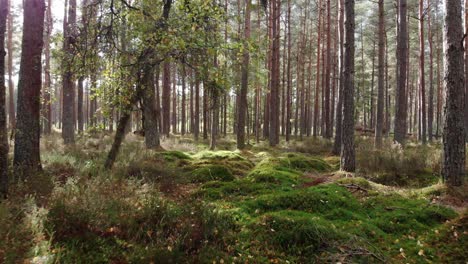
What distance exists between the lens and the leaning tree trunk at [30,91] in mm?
5535

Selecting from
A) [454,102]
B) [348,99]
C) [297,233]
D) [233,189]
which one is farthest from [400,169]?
[297,233]

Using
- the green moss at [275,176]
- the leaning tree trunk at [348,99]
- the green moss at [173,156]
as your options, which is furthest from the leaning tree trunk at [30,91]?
the leaning tree trunk at [348,99]

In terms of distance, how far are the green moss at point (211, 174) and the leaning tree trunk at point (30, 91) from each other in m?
3.39

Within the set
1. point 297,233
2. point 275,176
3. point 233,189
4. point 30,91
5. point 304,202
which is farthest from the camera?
point 275,176

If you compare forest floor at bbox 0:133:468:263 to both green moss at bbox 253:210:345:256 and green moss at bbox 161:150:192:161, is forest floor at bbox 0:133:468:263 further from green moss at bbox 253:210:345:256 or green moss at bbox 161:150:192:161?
green moss at bbox 161:150:192:161

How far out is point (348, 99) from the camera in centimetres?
834

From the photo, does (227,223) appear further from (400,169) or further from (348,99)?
(400,169)

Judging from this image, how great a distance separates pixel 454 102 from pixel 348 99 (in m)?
2.66

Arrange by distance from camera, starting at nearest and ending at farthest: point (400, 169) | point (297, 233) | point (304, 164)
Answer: point (297, 233)
point (400, 169)
point (304, 164)

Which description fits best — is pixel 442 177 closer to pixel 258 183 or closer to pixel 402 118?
pixel 258 183

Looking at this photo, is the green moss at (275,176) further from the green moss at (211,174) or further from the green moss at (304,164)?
the green moss at (304,164)

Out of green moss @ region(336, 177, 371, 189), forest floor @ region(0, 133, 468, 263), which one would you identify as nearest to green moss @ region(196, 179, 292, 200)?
forest floor @ region(0, 133, 468, 263)

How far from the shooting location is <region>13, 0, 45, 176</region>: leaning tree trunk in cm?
554

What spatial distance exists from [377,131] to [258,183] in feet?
30.8
